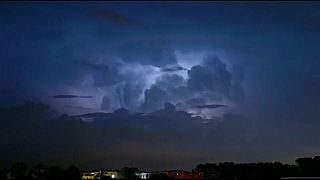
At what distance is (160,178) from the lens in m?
129

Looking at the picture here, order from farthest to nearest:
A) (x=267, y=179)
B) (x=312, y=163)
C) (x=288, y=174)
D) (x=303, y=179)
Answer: (x=312, y=163) < (x=288, y=174) < (x=267, y=179) < (x=303, y=179)

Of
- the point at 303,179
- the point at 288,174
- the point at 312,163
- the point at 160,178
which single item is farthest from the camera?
the point at 312,163

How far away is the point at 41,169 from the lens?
152 m

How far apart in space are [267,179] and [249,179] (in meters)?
7.94

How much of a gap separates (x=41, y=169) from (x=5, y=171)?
15926 millimetres

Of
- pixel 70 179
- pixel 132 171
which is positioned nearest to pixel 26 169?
pixel 70 179

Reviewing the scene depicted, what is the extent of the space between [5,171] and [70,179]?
56.5ft

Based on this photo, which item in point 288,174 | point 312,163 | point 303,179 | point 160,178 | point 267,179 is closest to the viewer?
point 303,179

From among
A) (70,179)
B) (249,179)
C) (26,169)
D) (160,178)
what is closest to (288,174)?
(249,179)

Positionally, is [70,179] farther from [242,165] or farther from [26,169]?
[242,165]

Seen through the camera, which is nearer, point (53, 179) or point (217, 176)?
point (53, 179)

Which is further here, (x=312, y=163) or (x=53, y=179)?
(x=312, y=163)

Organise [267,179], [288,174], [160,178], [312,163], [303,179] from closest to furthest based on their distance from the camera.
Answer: [303,179] < [160,178] < [267,179] < [288,174] < [312,163]

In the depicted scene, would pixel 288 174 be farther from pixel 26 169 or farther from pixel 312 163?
pixel 26 169
